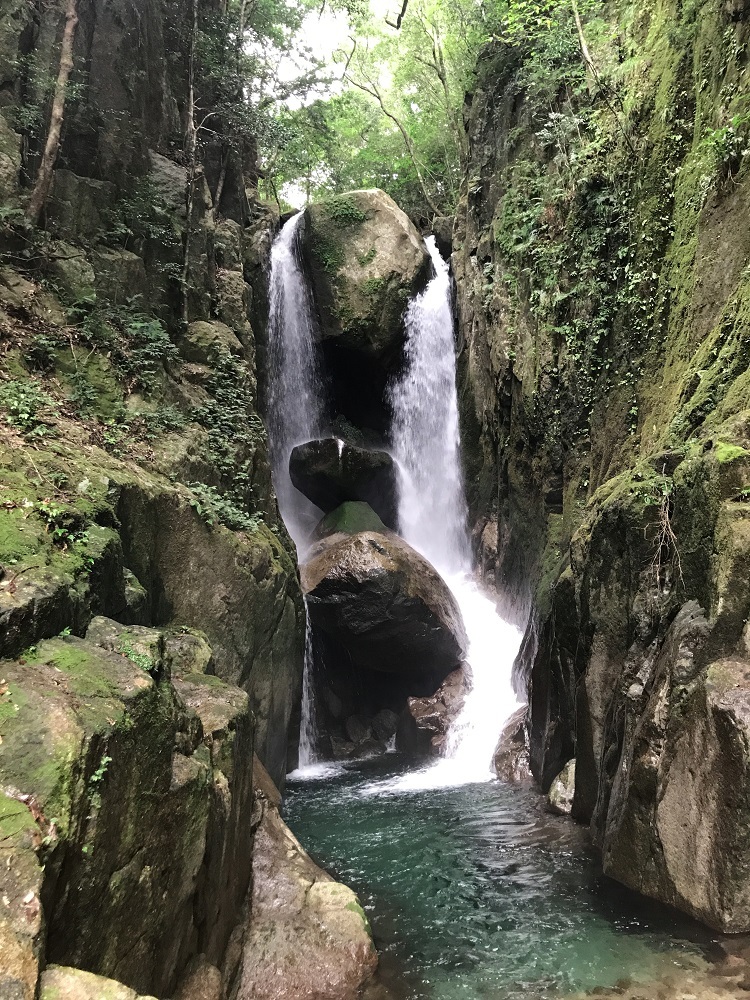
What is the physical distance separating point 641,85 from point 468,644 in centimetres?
1122

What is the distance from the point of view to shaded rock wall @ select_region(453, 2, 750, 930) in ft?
17.6

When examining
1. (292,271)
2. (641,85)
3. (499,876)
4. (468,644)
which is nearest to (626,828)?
(499,876)

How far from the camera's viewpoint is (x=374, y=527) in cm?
1531

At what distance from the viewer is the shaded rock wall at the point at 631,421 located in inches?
211

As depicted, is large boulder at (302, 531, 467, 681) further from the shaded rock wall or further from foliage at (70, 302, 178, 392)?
foliage at (70, 302, 178, 392)

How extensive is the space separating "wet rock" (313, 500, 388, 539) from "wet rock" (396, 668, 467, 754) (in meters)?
4.07

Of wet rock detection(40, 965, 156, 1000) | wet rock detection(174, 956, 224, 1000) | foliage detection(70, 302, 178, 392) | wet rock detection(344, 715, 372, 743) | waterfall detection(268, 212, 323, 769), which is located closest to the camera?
wet rock detection(40, 965, 156, 1000)

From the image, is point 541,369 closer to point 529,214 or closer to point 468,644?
point 529,214

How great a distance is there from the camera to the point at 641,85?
33.8 feet

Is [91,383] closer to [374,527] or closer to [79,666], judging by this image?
[79,666]

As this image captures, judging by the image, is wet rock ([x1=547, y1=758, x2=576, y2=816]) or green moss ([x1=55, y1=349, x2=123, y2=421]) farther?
green moss ([x1=55, y1=349, x2=123, y2=421])

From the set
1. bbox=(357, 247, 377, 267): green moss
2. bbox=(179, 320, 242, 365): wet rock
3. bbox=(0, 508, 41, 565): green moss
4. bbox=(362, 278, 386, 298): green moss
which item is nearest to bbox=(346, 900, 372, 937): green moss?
bbox=(0, 508, 41, 565): green moss

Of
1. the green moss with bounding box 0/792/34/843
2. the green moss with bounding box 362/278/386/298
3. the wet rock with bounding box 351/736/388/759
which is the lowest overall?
the wet rock with bounding box 351/736/388/759

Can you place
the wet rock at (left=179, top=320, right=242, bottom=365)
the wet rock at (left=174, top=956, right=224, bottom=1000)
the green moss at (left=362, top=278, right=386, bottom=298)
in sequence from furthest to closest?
1. the green moss at (left=362, top=278, right=386, bottom=298)
2. the wet rock at (left=179, top=320, right=242, bottom=365)
3. the wet rock at (left=174, top=956, right=224, bottom=1000)
